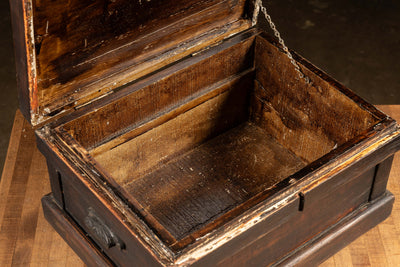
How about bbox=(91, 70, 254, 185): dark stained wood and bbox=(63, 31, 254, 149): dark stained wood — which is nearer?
bbox=(63, 31, 254, 149): dark stained wood

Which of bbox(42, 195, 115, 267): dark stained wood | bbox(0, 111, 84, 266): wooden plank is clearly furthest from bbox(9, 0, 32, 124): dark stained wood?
bbox(0, 111, 84, 266): wooden plank

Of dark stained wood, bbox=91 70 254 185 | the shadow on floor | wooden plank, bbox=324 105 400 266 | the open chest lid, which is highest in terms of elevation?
the open chest lid

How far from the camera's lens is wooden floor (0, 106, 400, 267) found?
2637mm

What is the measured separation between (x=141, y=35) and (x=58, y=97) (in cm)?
38

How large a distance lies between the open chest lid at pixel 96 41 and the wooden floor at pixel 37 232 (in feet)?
1.66

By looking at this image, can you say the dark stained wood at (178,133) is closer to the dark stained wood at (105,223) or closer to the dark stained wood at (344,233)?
the dark stained wood at (105,223)

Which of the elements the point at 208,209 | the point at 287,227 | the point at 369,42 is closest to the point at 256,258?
the point at 287,227

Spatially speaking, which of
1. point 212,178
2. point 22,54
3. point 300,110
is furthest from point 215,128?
point 22,54

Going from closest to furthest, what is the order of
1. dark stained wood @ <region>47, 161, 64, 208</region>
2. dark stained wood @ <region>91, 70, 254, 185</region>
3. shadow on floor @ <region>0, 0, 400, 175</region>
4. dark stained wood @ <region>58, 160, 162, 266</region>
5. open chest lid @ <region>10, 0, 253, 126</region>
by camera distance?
dark stained wood @ <region>58, 160, 162, 266</region> → open chest lid @ <region>10, 0, 253, 126</region> → dark stained wood @ <region>47, 161, 64, 208</region> → dark stained wood @ <region>91, 70, 254, 185</region> → shadow on floor @ <region>0, 0, 400, 175</region>

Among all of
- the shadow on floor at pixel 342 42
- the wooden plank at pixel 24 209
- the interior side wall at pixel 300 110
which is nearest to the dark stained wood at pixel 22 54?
the wooden plank at pixel 24 209

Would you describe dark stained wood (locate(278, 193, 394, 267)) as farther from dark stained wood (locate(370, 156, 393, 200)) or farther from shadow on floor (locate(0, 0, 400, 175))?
shadow on floor (locate(0, 0, 400, 175))

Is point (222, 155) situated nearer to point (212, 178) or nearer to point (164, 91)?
point (212, 178)

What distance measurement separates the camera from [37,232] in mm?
2725

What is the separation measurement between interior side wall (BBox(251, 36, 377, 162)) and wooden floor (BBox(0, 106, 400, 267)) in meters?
0.37
